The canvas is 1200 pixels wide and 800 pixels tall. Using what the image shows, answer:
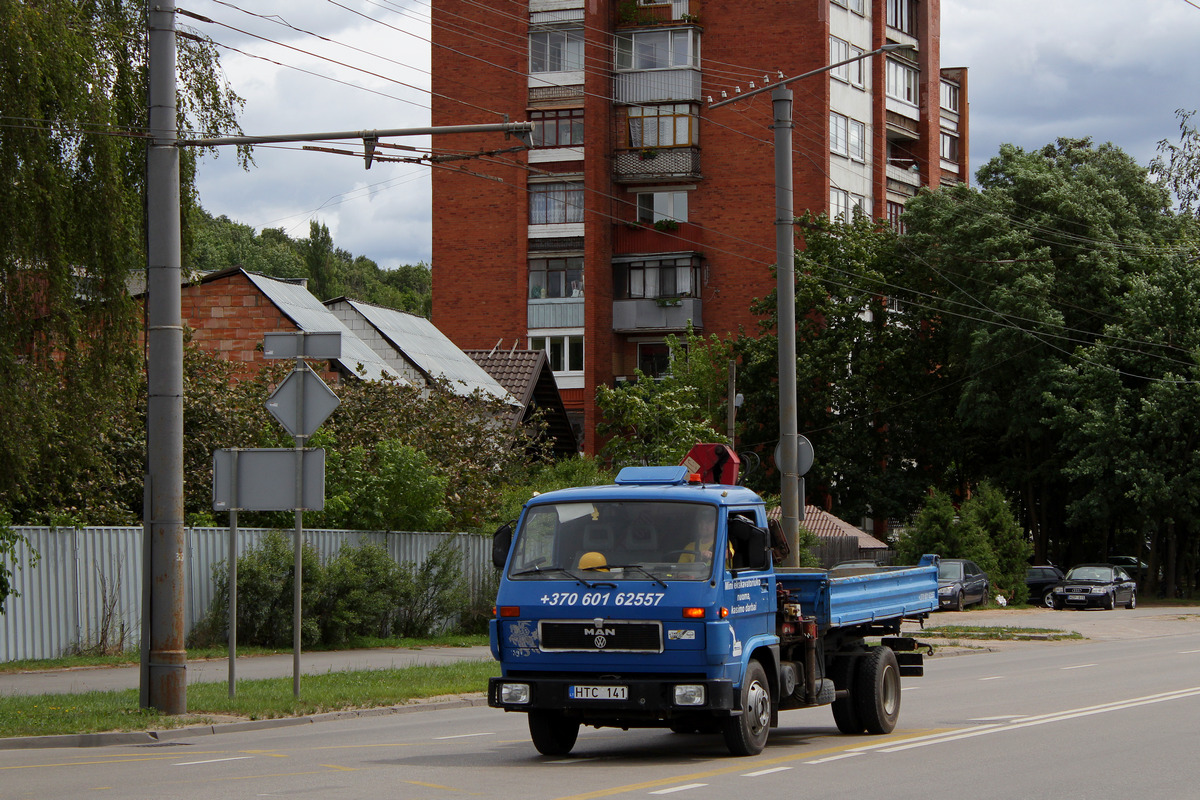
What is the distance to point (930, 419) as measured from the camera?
2190 inches

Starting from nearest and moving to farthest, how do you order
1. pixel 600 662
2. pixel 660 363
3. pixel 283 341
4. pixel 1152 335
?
pixel 600 662 → pixel 283 341 → pixel 1152 335 → pixel 660 363

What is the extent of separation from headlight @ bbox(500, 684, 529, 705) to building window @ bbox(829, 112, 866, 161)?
48.9 meters

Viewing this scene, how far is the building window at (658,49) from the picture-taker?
57938mm

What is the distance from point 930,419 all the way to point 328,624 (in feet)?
119

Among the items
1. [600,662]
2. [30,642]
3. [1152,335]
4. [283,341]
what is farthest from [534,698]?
[1152,335]

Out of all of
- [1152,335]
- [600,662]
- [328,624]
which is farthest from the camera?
[1152,335]

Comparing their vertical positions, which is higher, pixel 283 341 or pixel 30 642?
pixel 283 341

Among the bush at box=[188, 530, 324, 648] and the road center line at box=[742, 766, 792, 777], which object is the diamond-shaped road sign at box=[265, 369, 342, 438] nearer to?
the road center line at box=[742, 766, 792, 777]

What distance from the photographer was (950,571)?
133ft

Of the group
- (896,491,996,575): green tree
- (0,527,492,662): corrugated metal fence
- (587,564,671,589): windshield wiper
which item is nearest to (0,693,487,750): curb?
(587,564,671,589): windshield wiper

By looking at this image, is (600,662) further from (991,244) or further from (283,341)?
(991,244)

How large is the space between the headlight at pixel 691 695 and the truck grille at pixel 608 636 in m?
0.36

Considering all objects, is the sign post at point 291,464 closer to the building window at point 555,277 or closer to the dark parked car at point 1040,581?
the dark parked car at point 1040,581

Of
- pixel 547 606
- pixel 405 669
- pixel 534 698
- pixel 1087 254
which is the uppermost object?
pixel 1087 254
